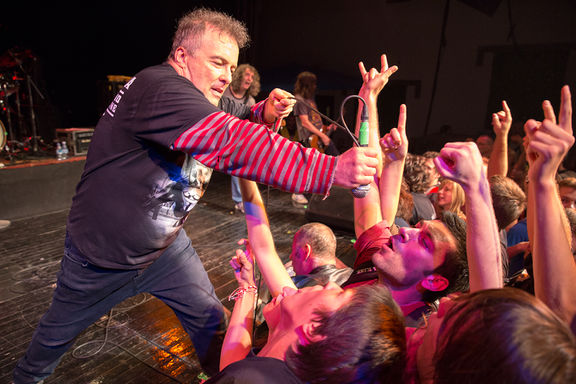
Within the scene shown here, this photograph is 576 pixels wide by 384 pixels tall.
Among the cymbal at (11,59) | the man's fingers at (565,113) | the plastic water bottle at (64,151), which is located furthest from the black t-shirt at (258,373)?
the cymbal at (11,59)

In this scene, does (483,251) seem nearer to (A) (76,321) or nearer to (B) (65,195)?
(A) (76,321)

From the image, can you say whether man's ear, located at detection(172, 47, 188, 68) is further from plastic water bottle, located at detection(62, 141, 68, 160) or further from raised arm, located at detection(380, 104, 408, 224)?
plastic water bottle, located at detection(62, 141, 68, 160)

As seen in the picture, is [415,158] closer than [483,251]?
No

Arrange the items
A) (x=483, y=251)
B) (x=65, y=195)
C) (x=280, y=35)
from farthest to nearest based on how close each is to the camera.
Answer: (x=280, y=35)
(x=65, y=195)
(x=483, y=251)

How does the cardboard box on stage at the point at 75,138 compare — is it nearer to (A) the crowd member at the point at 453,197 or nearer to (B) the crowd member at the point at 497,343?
(A) the crowd member at the point at 453,197

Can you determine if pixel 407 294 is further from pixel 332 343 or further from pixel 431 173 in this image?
pixel 431 173

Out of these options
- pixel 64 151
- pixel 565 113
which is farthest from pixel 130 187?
pixel 64 151

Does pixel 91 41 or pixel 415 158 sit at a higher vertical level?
pixel 91 41

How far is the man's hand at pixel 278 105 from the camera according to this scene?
63.6 inches

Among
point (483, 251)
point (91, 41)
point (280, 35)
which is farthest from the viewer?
point (280, 35)

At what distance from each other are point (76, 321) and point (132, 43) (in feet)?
27.8

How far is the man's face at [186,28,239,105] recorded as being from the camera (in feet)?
4.70

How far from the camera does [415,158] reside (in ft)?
11.5

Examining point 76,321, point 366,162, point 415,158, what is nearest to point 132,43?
point 415,158
